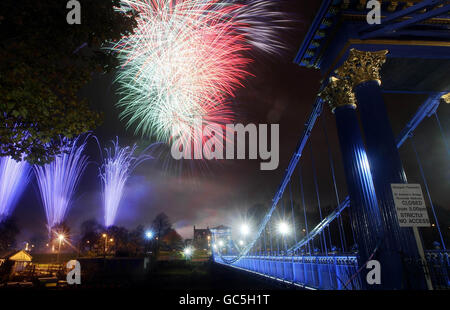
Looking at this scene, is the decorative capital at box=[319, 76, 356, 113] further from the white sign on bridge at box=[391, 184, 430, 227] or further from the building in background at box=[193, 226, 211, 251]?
the building in background at box=[193, 226, 211, 251]

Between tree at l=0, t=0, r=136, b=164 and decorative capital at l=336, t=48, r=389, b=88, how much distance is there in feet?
26.8

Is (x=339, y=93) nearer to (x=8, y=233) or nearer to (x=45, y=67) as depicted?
(x=45, y=67)

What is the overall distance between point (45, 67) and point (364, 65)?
10657mm

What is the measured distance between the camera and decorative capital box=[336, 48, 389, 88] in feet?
32.4

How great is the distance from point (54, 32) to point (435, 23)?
14.3 metres

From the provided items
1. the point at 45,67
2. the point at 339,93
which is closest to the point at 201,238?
the point at 339,93

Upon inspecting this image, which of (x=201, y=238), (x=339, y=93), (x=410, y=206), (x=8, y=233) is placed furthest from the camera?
(x=201, y=238)

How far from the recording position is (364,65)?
10023mm

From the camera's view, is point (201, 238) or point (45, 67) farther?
point (201, 238)

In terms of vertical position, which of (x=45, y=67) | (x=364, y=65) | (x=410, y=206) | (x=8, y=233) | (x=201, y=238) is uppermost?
(x=201, y=238)

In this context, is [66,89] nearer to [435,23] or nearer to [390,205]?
[390,205]
